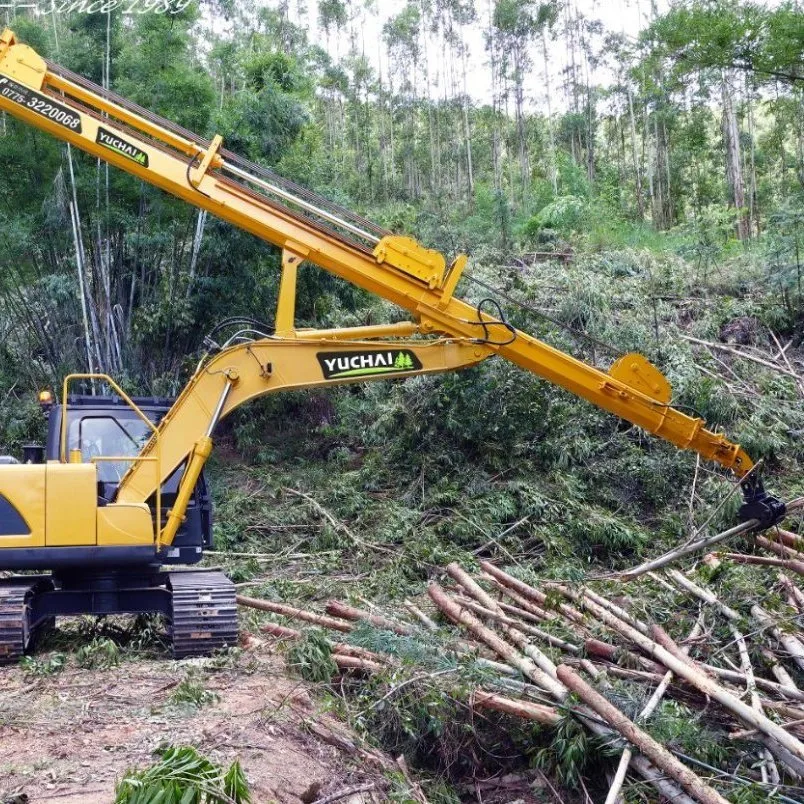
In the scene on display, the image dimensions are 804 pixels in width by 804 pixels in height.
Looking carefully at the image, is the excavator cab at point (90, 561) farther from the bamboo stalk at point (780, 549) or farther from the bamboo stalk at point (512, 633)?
the bamboo stalk at point (780, 549)

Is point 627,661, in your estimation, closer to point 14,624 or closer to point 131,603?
point 131,603

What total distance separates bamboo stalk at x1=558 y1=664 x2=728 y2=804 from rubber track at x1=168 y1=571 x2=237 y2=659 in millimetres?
2591

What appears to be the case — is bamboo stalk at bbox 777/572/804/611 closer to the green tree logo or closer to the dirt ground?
the green tree logo

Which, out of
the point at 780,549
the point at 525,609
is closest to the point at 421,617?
the point at 525,609

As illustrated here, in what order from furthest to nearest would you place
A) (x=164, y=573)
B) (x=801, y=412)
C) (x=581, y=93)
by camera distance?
(x=581, y=93)
(x=801, y=412)
(x=164, y=573)

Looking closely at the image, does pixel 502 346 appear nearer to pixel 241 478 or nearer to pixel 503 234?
pixel 241 478

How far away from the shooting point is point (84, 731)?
5.32 meters

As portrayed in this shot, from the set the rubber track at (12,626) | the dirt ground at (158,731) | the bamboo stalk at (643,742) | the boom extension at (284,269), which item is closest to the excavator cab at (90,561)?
the rubber track at (12,626)

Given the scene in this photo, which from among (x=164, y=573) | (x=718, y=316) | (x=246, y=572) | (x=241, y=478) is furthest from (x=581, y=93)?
(x=164, y=573)

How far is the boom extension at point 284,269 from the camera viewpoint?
7.84m

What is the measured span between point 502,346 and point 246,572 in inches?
164

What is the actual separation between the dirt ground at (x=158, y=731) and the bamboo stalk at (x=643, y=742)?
1192 mm

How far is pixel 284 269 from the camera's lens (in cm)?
797

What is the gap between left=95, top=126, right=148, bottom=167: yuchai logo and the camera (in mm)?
8023
